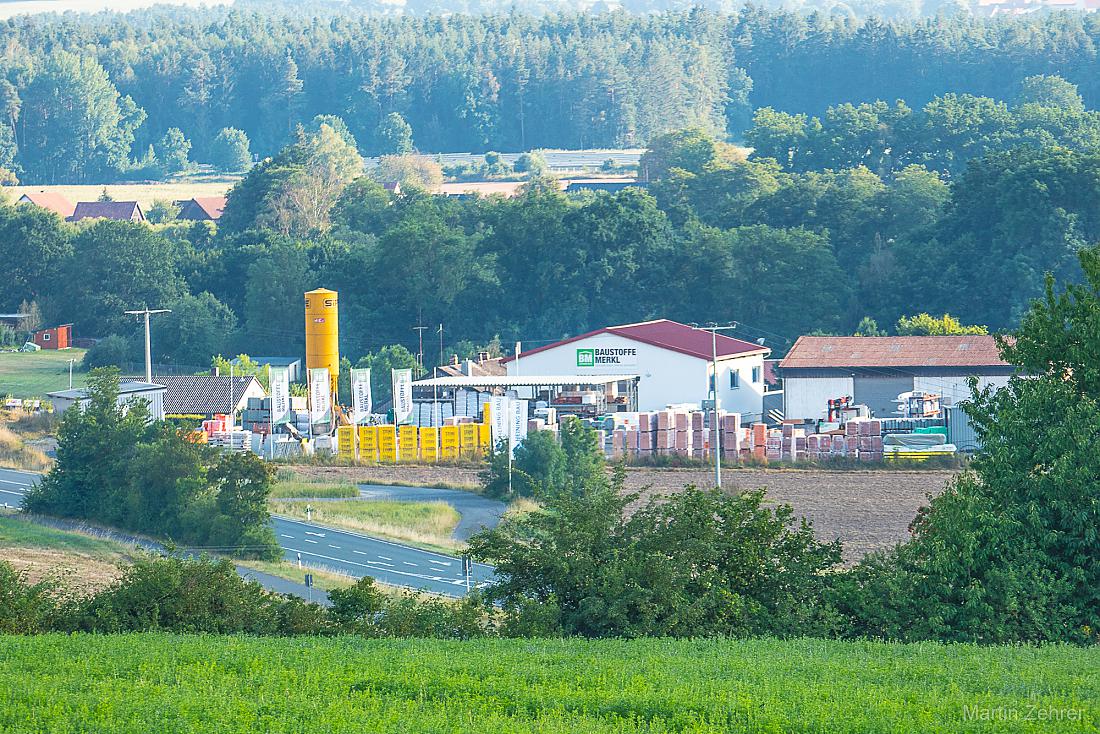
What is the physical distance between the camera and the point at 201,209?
105 metres

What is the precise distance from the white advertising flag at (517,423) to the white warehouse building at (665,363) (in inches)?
463

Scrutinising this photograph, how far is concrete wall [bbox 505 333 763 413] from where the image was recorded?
162 ft

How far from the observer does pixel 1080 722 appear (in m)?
10.5

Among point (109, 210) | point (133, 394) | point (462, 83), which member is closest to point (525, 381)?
point (133, 394)

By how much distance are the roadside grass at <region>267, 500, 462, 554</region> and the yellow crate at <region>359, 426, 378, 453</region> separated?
23.7 feet

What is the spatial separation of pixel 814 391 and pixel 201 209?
66349mm

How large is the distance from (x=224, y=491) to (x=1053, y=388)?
1701 centimetres

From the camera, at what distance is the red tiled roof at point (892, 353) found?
46.7m

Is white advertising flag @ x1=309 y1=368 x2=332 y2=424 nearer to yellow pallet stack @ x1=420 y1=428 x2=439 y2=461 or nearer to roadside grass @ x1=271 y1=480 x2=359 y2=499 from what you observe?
yellow pallet stack @ x1=420 y1=428 x2=439 y2=461

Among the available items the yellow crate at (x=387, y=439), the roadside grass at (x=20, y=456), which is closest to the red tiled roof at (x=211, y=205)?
the roadside grass at (x=20, y=456)

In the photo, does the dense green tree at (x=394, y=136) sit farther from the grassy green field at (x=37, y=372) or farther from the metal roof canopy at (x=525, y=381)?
the metal roof canopy at (x=525, y=381)

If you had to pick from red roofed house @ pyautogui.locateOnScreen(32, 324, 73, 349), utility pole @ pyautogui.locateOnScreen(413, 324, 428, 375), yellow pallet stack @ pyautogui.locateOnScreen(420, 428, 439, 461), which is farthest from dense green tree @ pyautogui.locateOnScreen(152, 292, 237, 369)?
yellow pallet stack @ pyautogui.locateOnScreen(420, 428, 439, 461)

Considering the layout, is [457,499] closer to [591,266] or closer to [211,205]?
[591,266]

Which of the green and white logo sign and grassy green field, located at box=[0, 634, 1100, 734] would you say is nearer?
grassy green field, located at box=[0, 634, 1100, 734]
